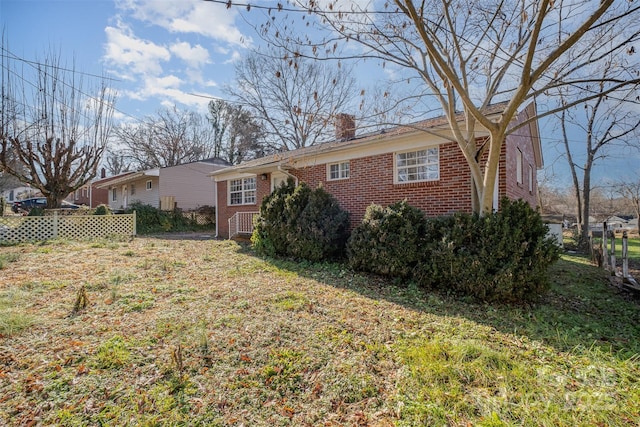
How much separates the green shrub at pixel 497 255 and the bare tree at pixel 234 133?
20.7 metres

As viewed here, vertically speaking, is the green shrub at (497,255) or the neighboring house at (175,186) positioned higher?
the neighboring house at (175,186)

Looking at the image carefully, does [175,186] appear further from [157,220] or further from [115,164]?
[115,164]

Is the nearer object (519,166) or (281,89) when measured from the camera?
(519,166)

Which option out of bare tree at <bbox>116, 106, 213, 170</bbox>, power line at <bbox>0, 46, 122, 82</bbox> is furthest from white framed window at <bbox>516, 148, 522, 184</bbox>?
bare tree at <bbox>116, 106, 213, 170</bbox>

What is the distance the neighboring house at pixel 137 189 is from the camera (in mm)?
19891

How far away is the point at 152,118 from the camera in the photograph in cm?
2962

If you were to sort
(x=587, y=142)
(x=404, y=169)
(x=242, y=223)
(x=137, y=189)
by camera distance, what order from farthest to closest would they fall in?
(x=137, y=189) → (x=587, y=142) → (x=242, y=223) → (x=404, y=169)

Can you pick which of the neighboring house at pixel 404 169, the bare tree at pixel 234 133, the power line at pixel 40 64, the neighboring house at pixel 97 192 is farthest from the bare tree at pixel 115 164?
the neighboring house at pixel 404 169

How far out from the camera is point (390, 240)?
21.2ft

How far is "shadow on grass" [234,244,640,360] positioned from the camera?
396cm

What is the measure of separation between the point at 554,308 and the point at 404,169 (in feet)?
14.8

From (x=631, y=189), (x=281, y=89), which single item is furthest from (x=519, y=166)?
(x=631, y=189)

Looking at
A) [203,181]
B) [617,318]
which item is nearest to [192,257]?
[617,318]

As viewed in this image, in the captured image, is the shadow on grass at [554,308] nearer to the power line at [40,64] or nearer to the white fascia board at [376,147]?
the white fascia board at [376,147]
